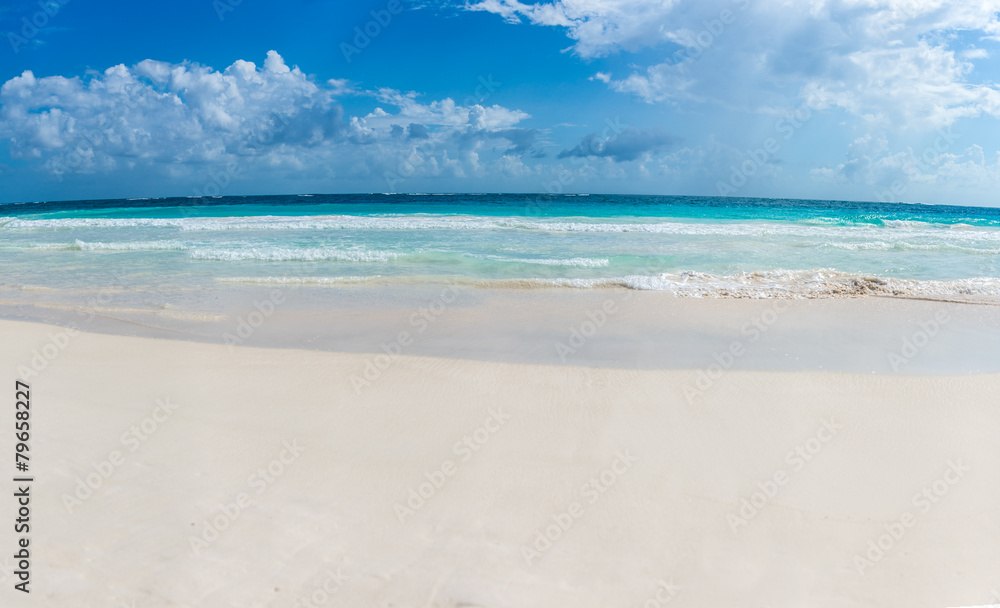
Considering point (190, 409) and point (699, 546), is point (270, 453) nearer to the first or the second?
point (190, 409)

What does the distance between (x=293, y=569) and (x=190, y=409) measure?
261cm

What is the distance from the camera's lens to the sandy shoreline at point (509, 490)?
2764mm

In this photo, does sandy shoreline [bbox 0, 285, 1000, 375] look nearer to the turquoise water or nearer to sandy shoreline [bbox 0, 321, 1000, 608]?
sandy shoreline [bbox 0, 321, 1000, 608]

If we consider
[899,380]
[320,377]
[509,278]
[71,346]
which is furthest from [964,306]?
[71,346]

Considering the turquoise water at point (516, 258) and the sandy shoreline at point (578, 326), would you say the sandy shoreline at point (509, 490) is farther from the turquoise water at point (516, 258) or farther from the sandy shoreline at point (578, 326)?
the turquoise water at point (516, 258)

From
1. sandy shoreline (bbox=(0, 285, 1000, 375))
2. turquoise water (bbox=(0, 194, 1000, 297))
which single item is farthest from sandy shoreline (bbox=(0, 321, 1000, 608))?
turquoise water (bbox=(0, 194, 1000, 297))

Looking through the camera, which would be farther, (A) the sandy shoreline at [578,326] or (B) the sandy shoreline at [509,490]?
(A) the sandy shoreline at [578,326]

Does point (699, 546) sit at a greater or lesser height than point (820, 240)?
lesser

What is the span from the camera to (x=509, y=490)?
3.55m

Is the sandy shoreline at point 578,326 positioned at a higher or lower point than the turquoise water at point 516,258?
lower

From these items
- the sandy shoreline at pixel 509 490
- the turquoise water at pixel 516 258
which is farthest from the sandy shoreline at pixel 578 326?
the turquoise water at pixel 516 258

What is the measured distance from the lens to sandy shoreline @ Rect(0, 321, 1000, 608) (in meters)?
2.76

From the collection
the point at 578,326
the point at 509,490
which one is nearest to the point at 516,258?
the point at 578,326

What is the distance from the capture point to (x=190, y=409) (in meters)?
4.70
